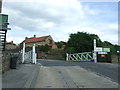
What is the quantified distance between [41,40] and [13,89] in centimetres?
8452

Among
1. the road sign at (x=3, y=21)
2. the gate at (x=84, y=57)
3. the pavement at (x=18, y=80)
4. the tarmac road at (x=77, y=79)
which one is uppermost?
the road sign at (x=3, y=21)

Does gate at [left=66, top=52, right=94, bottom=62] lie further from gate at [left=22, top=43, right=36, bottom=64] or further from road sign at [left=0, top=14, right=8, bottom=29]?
road sign at [left=0, top=14, right=8, bottom=29]

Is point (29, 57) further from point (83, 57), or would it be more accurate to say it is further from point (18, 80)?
point (18, 80)

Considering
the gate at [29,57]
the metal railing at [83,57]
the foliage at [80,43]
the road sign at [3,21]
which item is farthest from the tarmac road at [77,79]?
the foliage at [80,43]

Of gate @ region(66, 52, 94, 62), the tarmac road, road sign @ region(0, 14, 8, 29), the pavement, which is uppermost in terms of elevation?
road sign @ region(0, 14, 8, 29)

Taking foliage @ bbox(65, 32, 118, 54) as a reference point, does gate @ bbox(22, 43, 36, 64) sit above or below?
below

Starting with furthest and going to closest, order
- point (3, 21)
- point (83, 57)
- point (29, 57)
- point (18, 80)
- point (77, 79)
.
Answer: point (83, 57)
point (29, 57)
point (3, 21)
point (77, 79)
point (18, 80)

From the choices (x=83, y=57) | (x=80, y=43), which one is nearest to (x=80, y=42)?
(x=80, y=43)

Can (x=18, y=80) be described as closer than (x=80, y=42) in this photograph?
Yes

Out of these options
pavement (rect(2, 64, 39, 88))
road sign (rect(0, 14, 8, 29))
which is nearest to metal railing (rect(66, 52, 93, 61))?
road sign (rect(0, 14, 8, 29))

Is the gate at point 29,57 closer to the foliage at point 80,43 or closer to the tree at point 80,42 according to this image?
the foliage at point 80,43

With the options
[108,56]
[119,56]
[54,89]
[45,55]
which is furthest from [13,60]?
[45,55]

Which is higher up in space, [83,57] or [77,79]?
[83,57]

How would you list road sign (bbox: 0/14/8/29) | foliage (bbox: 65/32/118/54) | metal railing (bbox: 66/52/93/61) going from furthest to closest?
foliage (bbox: 65/32/118/54) → metal railing (bbox: 66/52/93/61) → road sign (bbox: 0/14/8/29)
